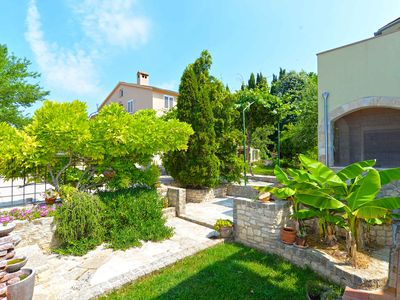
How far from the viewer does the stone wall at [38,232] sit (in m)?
6.46

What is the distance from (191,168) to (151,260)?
720 cm

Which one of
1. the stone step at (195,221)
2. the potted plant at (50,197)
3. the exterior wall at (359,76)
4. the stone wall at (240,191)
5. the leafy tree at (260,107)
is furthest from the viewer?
the leafy tree at (260,107)

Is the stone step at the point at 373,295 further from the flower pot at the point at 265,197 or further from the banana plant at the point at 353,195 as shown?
the flower pot at the point at 265,197

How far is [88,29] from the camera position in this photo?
1044 cm

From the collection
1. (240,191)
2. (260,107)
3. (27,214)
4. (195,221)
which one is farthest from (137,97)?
(27,214)

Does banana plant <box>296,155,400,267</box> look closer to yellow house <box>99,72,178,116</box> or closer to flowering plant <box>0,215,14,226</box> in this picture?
flowering plant <box>0,215,14,226</box>

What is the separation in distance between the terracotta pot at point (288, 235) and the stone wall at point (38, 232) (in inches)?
289

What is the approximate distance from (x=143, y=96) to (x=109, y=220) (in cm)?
2208

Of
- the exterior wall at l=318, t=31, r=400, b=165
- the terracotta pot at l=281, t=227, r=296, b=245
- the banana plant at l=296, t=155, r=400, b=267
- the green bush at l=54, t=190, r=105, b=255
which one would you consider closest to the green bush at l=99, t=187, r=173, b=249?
the green bush at l=54, t=190, r=105, b=255

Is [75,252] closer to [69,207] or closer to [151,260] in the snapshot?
[69,207]

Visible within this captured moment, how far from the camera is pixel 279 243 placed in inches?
260

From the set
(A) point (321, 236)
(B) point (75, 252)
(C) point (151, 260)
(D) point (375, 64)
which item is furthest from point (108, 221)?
(D) point (375, 64)

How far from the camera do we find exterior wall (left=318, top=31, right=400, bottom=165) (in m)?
8.53

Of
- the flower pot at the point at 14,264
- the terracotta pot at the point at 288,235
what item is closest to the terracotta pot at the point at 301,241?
the terracotta pot at the point at 288,235
